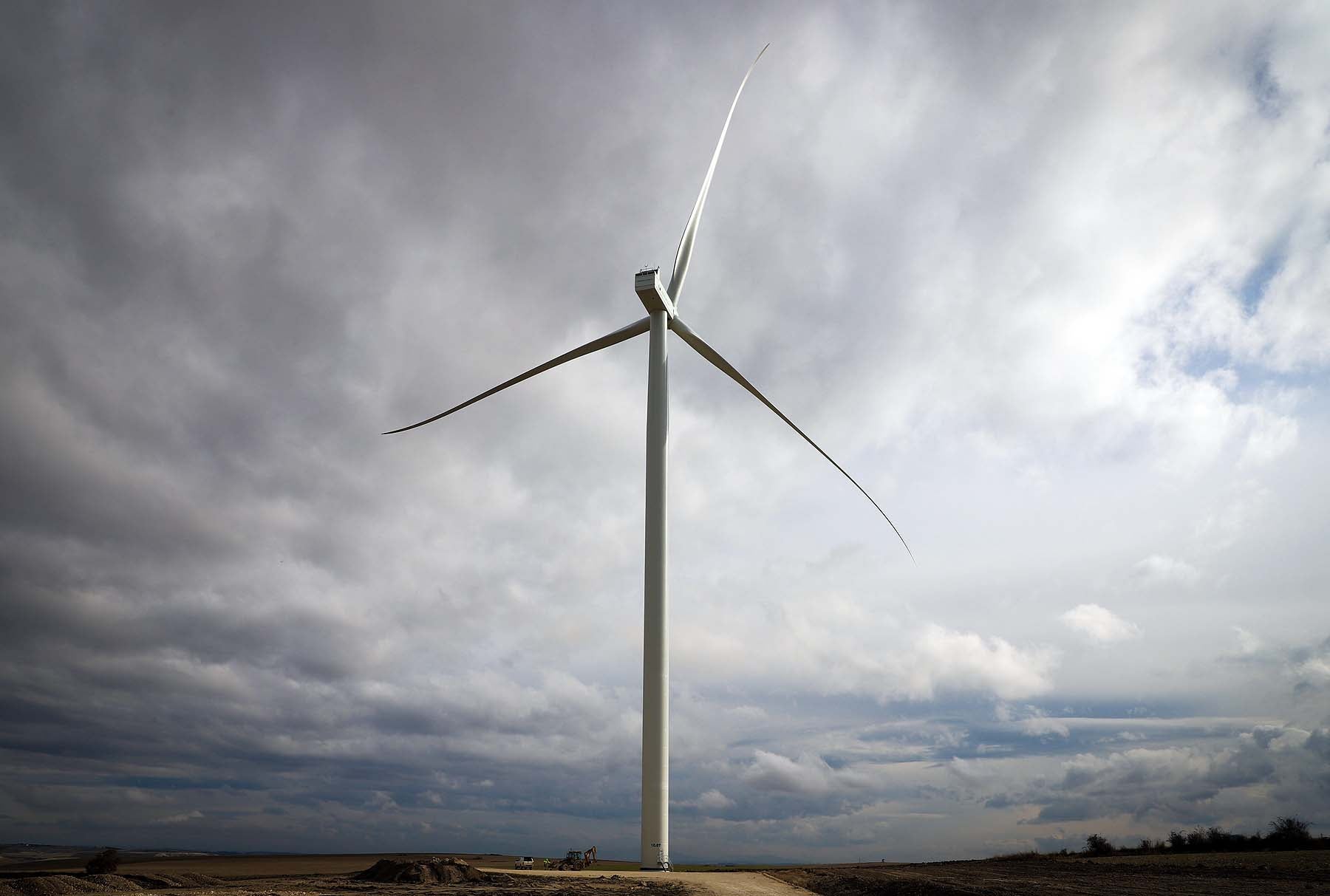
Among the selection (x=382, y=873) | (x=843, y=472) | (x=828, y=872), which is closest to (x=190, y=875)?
(x=382, y=873)

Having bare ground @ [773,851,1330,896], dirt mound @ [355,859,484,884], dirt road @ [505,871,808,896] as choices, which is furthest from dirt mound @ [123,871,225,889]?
bare ground @ [773,851,1330,896]

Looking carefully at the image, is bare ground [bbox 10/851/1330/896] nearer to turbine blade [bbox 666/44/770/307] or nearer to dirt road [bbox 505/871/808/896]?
dirt road [bbox 505/871/808/896]

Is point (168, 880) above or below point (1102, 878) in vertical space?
above

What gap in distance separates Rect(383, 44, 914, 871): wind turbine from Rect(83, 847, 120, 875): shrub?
23.5m

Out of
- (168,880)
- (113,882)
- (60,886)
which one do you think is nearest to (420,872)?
(168,880)

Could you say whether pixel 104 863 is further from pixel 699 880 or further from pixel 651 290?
pixel 651 290

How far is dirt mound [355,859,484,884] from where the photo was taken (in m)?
32.8

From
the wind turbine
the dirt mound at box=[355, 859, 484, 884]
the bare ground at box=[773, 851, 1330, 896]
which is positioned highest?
the wind turbine

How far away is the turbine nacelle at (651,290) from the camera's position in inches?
1948

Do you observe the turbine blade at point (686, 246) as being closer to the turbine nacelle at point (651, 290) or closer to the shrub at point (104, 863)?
the turbine nacelle at point (651, 290)

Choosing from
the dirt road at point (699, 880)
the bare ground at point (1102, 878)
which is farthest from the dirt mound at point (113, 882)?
the bare ground at point (1102, 878)

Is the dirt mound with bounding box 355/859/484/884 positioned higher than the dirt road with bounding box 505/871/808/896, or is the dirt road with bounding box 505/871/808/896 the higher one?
the dirt mound with bounding box 355/859/484/884

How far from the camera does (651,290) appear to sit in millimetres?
49438

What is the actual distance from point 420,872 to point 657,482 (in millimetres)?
22113
